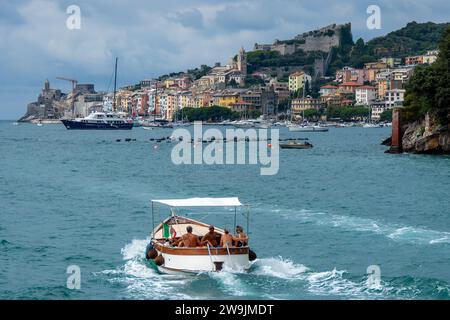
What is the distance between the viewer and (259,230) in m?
32.5

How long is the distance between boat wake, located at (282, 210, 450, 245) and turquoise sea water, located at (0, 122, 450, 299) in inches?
1.4

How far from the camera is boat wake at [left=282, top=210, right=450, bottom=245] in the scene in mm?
30406

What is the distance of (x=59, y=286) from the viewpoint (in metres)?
23.8

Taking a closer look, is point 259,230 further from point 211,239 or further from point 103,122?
point 103,122

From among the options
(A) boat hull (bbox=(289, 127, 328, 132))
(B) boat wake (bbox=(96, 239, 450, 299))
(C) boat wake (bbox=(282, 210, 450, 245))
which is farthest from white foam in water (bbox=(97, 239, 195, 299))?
(A) boat hull (bbox=(289, 127, 328, 132))

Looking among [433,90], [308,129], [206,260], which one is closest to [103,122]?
[308,129]

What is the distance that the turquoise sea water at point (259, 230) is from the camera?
2323cm

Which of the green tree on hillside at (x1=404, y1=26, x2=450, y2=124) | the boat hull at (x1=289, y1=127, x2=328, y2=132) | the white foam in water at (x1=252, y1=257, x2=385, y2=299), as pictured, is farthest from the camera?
the boat hull at (x1=289, y1=127, x2=328, y2=132)

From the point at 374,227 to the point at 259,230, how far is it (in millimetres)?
3920

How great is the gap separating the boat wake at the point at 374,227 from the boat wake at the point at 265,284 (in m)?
6.12

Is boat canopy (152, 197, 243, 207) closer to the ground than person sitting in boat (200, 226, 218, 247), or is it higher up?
higher up

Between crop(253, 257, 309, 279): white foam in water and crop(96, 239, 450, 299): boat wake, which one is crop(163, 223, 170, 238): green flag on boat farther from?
crop(253, 257, 309, 279): white foam in water

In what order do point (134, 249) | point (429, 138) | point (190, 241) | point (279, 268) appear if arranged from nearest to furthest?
point (190, 241), point (279, 268), point (134, 249), point (429, 138)
